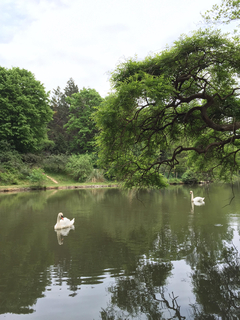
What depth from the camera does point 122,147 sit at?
7379 millimetres

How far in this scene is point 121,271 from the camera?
6.49m

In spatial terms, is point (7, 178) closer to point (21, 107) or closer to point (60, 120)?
point (21, 107)

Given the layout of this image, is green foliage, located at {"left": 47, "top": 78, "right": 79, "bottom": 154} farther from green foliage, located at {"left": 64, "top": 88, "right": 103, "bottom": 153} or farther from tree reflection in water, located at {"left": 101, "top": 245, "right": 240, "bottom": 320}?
tree reflection in water, located at {"left": 101, "top": 245, "right": 240, "bottom": 320}

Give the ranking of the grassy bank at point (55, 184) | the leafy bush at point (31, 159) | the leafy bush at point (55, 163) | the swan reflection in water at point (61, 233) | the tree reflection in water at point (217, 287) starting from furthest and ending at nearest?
1. the leafy bush at point (55, 163)
2. the leafy bush at point (31, 159)
3. the grassy bank at point (55, 184)
4. the swan reflection in water at point (61, 233)
5. the tree reflection in water at point (217, 287)

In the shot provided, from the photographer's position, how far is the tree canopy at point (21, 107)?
3634cm

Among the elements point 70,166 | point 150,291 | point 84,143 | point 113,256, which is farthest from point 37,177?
point 150,291

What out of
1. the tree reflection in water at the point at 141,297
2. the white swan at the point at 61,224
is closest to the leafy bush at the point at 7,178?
the white swan at the point at 61,224

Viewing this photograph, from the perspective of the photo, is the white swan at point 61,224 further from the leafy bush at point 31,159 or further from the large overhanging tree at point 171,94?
the leafy bush at point 31,159

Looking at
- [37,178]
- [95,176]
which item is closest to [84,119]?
[95,176]

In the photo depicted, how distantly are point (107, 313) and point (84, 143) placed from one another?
155ft

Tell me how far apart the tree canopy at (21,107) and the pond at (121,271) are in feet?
89.9

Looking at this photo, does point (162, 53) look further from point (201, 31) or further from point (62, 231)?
point (62, 231)

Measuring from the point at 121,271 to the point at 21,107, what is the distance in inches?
1361

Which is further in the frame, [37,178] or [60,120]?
[60,120]
